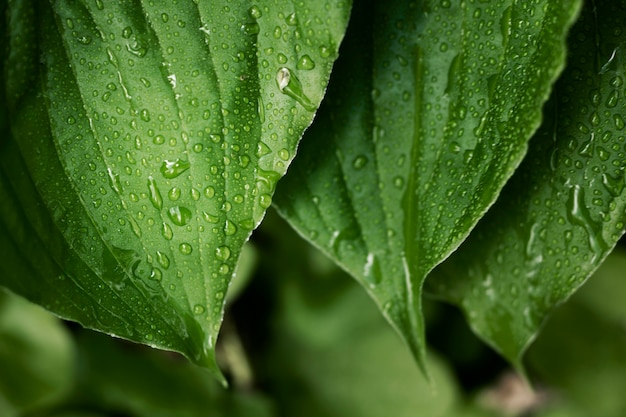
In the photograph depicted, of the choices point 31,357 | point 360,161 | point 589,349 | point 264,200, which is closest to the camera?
point 264,200

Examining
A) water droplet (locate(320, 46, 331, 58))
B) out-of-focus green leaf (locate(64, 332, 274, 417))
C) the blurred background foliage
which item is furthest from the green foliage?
out-of-focus green leaf (locate(64, 332, 274, 417))

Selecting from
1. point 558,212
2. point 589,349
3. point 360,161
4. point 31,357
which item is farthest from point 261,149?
point 589,349

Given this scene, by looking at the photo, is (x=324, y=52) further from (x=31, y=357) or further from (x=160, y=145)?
(x=31, y=357)

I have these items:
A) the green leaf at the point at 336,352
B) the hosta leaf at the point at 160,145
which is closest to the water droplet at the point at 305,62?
the hosta leaf at the point at 160,145

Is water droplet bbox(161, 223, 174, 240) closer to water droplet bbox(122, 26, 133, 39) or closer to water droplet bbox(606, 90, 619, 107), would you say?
water droplet bbox(122, 26, 133, 39)

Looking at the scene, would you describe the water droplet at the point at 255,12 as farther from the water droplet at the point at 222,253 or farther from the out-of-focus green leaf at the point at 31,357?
the out-of-focus green leaf at the point at 31,357

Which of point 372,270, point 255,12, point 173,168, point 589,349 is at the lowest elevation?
point 589,349
